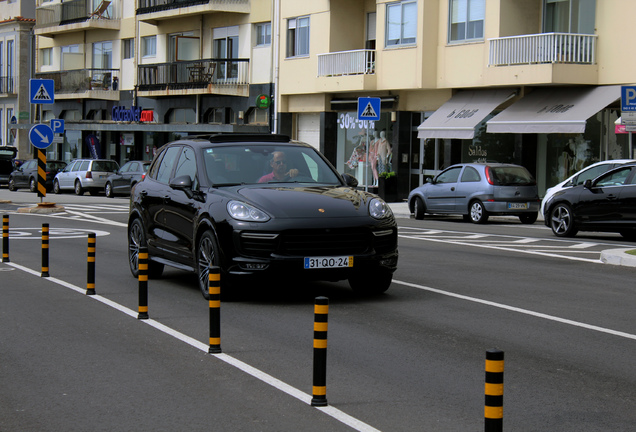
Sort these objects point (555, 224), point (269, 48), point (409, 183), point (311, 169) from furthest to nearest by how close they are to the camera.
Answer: point (269, 48), point (409, 183), point (555, 224), point (311, 169)

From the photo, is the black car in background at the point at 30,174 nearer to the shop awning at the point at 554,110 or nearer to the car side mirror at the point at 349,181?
the shop awning at the point at 554,110

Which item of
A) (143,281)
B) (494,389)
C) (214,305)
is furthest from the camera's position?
(143,281)

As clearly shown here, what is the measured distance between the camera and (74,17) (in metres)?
55.4

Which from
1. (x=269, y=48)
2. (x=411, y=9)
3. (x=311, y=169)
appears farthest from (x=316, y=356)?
(x=269, y=48)

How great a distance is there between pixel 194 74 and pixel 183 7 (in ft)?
9.62

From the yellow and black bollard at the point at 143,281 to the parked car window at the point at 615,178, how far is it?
1261 centimetres

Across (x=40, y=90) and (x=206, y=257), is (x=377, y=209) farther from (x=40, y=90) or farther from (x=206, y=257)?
(x=40, y=90)

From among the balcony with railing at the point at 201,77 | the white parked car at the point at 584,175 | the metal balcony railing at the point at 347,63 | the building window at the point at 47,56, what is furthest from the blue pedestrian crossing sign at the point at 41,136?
the building window at the point at 47,56

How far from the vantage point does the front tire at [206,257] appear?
1064 cm

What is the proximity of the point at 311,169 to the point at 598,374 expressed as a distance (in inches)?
202

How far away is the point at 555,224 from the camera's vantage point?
2111 centimetres

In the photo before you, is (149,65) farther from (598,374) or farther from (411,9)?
(598,374)

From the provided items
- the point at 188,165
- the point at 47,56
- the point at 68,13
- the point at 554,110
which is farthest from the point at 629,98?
Answer: the point at 47,56

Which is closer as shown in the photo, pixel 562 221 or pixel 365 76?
pixel 562 221
